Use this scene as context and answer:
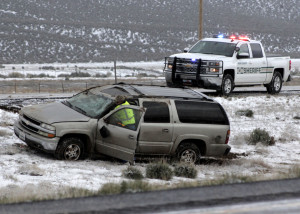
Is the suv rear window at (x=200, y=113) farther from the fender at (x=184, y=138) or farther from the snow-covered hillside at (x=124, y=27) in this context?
the snow-covered hillside at (x=124, y=27)

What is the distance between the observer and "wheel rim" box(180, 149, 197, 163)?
12.6 meters

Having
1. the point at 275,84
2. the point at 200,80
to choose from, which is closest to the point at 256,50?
the point at 275,84

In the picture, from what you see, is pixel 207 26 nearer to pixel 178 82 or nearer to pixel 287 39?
pixel 287 39

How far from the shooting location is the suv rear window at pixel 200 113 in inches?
493

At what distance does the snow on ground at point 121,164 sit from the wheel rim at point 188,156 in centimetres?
30

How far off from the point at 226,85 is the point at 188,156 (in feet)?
31.5

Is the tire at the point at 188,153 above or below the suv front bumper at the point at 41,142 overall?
below

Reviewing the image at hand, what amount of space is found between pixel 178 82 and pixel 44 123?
34.5ft

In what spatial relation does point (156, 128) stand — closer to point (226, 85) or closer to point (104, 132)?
point (104, 132)

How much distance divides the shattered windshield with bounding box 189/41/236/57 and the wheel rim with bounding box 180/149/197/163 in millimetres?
9579

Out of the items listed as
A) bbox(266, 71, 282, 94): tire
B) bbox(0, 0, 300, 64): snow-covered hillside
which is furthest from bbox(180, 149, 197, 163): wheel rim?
bbox(0, 0, 300, 64): snow-covered hillside

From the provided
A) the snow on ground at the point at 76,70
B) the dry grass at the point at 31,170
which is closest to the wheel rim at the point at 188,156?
the dry grass at the point at 31,170

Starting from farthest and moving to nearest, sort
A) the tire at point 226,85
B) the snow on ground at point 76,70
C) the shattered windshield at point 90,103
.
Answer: the snow on ground at point 76,70, the tire at point 226,85, the shattered windshield at point 90,103

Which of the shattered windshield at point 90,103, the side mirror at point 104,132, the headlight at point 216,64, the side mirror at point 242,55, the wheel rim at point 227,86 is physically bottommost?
the side mirror at point 104,132
